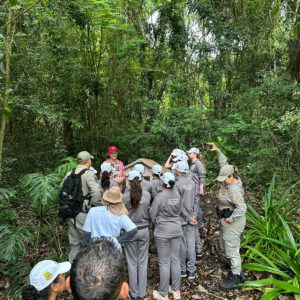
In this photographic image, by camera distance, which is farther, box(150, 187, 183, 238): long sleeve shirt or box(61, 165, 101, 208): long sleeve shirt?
box(61, 165, 101, 208): long sleeve shirt

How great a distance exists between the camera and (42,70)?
25.6 ft

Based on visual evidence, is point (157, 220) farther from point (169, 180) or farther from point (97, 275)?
point (97, 275)

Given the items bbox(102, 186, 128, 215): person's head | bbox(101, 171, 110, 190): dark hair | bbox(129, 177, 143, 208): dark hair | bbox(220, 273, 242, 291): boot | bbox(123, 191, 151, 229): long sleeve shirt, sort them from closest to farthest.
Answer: bbox(102, 186, 128, 215): person's head
bbox(129, 177, 143, 208): dark hair
bbox(123, 191, 151, 229): long sleeve shirt
bbox(220, 273, 242, 291): boot
bbox(101, 171, 110, 190): dark hair

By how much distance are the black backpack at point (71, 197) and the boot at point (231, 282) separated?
93.0 inches

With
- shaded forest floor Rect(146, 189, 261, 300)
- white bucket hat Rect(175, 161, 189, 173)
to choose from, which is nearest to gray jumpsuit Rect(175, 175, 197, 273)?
white bucket hat Rect(175, 161, 189, 173)

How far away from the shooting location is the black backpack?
4.61m

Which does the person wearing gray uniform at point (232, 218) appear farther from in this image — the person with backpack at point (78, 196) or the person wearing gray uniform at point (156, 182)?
the person with backpack at point (78, 196)

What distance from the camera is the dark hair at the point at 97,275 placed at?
1.62 metres

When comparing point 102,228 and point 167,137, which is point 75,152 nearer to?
point 167,137

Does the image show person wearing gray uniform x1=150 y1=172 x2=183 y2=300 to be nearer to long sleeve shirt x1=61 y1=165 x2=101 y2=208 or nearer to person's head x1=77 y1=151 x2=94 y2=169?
long sleeve shirt x1=61 y1=165 x2=101 y2=208

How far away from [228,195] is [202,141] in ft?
16.1

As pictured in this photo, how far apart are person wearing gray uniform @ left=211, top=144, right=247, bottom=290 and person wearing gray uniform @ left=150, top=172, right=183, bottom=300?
0.75 m

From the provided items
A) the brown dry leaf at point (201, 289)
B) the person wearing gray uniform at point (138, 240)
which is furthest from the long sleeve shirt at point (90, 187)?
the brown dry leaf at point (201, 289)

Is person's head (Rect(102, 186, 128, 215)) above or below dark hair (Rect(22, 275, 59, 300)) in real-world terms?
above
